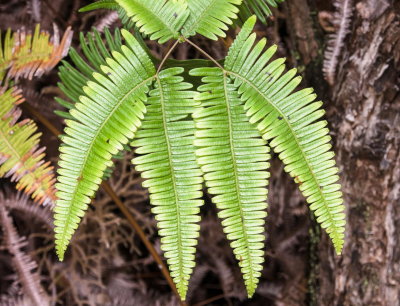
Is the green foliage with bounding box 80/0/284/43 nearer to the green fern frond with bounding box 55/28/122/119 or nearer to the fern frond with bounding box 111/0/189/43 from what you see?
the fern frond with bounding box 111/0/189/43

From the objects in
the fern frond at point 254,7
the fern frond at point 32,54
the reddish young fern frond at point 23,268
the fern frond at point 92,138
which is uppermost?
the fern frond at point 254,7

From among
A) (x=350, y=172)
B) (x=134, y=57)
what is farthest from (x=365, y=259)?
(x=134, y=57)

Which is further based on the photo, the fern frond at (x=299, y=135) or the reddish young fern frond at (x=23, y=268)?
the reddish young fern frond at (x=23, y=268)

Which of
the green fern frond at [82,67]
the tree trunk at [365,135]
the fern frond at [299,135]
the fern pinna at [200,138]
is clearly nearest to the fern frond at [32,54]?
the green fern frond at [82,67]

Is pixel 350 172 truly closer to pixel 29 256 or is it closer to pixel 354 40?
pixel 354 40

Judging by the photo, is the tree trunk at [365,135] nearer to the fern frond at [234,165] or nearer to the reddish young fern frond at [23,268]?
the fern frond at [234,165]

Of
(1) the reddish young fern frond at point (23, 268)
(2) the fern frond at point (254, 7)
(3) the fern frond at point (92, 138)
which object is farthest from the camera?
(1) the reddish young fern frond at point (23, 268)

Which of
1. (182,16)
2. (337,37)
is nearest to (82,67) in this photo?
(182,16)
